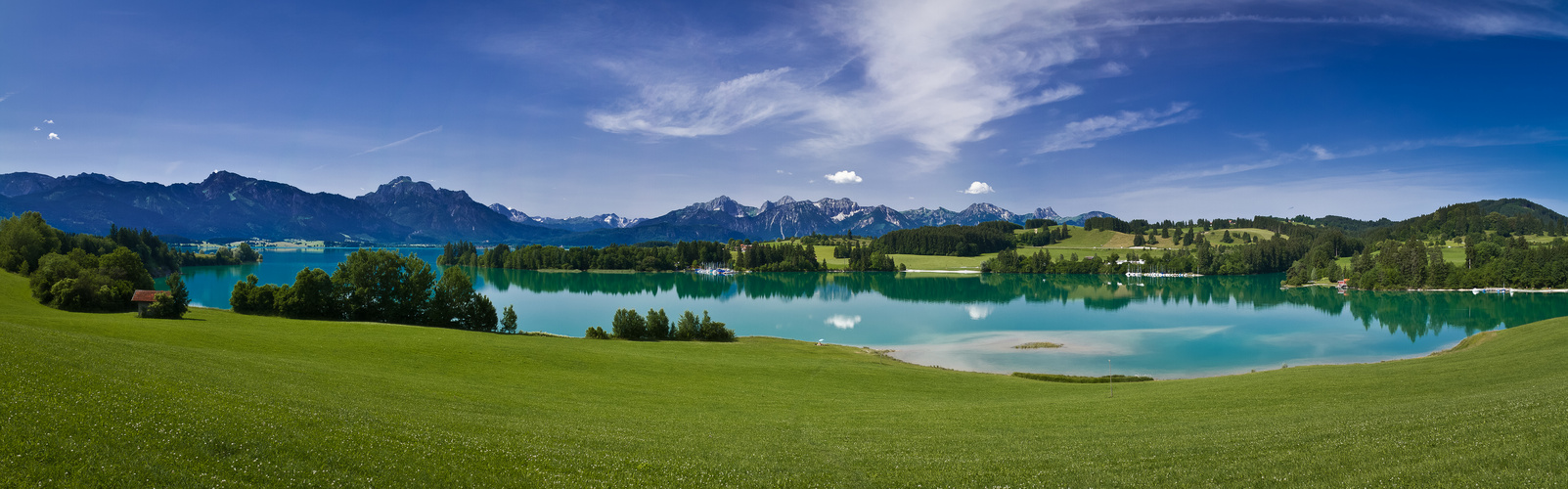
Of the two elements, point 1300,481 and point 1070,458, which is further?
point 1070,458

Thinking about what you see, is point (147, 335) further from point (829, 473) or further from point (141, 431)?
point (829, 473)

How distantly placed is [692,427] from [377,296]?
176 ft

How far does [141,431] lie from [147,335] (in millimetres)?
27863

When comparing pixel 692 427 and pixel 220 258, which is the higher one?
pixel 220 258

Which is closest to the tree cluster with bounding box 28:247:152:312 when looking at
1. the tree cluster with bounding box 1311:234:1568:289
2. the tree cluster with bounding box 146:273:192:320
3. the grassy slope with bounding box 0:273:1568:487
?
the tree cluster with bounding box 146:273:192:320

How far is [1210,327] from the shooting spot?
7544 centimetres

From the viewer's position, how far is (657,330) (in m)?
56.7

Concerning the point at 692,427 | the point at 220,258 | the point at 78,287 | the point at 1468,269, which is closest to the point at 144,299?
the point at 78,287

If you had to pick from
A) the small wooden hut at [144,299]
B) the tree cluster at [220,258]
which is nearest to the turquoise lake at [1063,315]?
the tree cluster at [220,258]

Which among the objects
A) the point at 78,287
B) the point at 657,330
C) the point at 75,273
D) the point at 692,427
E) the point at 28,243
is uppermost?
the point at 28,243

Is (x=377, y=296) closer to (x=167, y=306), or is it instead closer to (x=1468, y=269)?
(x=167, y=306)

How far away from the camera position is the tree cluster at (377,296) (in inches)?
2071

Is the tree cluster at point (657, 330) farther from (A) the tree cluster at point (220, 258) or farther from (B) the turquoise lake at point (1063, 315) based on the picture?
(A) the tree cluster at point (220, 258)

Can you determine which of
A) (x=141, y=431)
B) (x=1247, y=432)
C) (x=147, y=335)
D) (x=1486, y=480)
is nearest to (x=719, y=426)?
(x=141, y=431)
